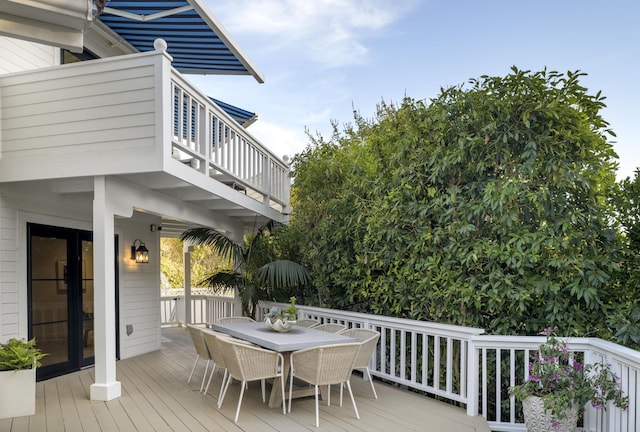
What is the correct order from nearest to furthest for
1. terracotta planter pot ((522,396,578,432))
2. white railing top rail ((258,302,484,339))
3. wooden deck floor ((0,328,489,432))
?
terracotta planter pot ((522,396,578,432)), wooden deck floor ((0,328,489,432)), white railing top rail ((258,302,484,339))

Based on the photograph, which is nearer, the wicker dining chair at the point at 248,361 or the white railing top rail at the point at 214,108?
the wicker dining chair at the point at 248,361

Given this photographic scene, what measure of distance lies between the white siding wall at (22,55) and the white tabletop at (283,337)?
13.0 ft

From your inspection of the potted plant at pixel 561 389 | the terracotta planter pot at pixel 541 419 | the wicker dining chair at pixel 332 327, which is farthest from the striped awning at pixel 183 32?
the terracotta planter pot at pixel 541 419

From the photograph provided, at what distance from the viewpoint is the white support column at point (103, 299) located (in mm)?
5035

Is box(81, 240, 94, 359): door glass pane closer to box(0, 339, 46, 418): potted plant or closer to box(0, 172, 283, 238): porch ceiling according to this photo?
box(0, 172, 283, 238): porch ceiling

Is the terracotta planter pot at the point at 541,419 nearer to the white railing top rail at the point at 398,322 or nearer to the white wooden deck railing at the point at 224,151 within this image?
the white railing top rail at the point at 398,322

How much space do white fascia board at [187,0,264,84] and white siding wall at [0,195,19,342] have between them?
311cm

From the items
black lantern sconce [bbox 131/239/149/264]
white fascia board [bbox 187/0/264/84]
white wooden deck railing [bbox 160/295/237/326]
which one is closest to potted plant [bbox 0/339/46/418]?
black lantern sconce [bbox 131/239/149/264]

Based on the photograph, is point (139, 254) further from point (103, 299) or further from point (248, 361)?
point (248, 361)

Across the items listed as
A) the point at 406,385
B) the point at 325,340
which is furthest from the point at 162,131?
the point at 406,385

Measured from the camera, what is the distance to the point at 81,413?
4695 millimetres

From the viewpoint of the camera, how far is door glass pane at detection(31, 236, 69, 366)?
19.7 feet

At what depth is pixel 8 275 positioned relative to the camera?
5578 mm

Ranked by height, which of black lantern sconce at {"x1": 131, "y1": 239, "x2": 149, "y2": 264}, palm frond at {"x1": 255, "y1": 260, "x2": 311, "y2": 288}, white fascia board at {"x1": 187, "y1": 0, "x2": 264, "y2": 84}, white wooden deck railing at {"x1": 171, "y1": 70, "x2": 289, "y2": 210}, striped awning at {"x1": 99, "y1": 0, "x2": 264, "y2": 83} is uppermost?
striped awning at {"x1": 99, "y1": 0, "x2": 264, "y2": 83}
